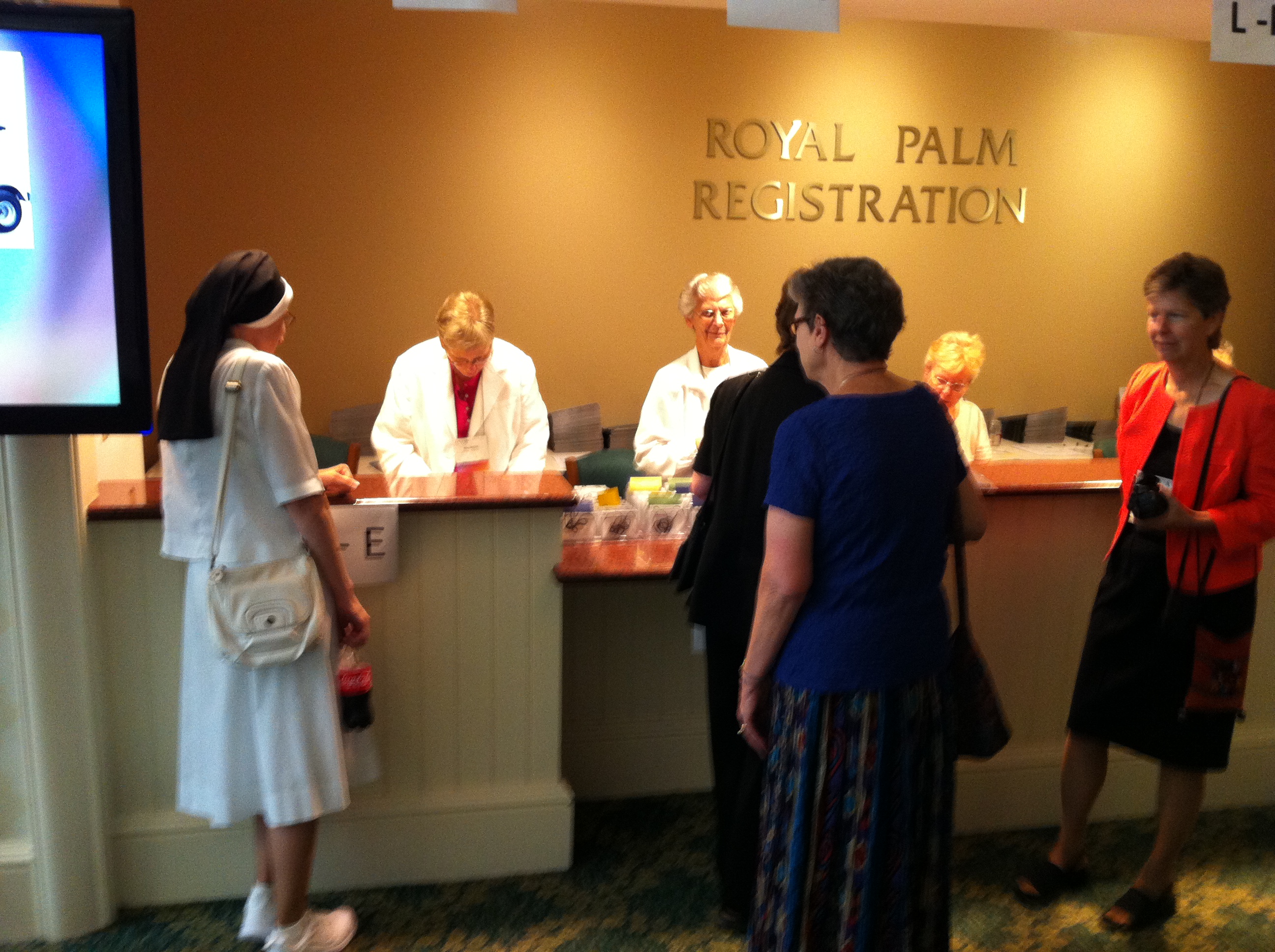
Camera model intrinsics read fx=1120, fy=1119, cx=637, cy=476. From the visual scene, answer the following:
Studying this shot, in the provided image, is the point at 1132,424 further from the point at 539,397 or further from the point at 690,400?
the point at 539,397

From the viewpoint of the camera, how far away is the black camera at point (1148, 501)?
246 centimetres

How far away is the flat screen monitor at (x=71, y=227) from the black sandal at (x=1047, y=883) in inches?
95.5

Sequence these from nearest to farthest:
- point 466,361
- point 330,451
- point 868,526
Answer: point 868,526 < point 466,361 < point 330,451

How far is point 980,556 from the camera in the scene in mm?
3100

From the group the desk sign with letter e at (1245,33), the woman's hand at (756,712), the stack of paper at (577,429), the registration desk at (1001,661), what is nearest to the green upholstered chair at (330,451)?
the stack of paper at (577,429)

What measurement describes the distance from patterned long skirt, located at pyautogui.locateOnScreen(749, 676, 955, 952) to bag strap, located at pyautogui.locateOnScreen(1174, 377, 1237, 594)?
0.83 m

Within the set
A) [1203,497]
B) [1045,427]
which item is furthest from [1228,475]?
[1045,427]

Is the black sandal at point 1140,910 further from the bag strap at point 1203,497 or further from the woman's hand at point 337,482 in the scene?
the woman's hand at point 337,482

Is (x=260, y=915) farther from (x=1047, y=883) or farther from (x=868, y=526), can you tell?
(x=1047, y=883)

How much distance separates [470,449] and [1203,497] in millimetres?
2574

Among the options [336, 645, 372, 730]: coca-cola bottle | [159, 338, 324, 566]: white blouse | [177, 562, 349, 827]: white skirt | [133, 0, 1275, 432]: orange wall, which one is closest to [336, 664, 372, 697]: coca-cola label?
[336, 645, 372, 730]: coca-cola bottle

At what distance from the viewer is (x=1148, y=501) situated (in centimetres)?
246

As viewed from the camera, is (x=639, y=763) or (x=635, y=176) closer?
(x=639, y=763)

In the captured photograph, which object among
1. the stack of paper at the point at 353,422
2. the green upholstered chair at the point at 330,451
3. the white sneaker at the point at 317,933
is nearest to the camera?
the white sneaker at the point at 317,933
